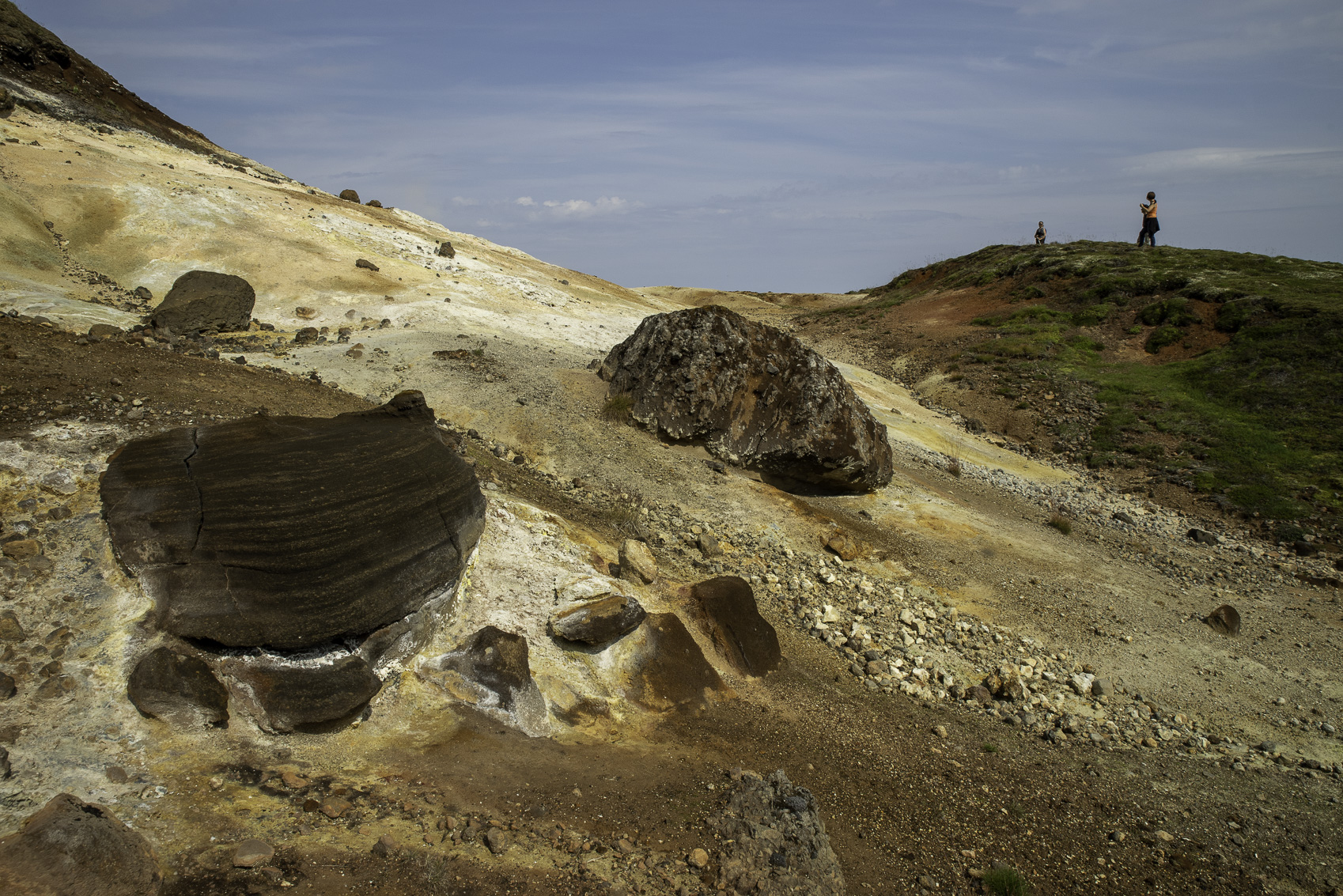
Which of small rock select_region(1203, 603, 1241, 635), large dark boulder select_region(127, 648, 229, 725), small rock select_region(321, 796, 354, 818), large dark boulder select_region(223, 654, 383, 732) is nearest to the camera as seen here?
small rock select_region(321, 796, 354, 818)

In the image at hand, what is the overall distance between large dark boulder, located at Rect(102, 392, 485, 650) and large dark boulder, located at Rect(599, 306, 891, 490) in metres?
7.08

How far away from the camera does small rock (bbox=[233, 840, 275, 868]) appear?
4.47 meters

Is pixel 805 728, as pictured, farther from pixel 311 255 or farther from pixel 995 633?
pixel 311 255

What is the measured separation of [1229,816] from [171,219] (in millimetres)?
25681

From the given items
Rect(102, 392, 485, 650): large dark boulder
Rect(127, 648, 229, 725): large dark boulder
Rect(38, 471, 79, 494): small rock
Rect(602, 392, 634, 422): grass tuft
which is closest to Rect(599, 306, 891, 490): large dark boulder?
Rect(602, 392, 634, 422): grass tuft

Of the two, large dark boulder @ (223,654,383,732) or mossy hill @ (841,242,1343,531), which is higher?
mossy hill @ (841,242,1343,531)

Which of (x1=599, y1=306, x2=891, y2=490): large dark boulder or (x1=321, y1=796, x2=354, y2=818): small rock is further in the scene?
(x1=599, y1=306, x2=891, y2=490): large dark boulder

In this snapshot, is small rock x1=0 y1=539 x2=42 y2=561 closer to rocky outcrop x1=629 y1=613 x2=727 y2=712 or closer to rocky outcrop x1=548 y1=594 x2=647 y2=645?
rocky outcrop x1=548 y1=594 x2=647 y2=645

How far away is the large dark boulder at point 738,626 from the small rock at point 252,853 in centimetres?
508

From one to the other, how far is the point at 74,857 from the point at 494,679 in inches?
133

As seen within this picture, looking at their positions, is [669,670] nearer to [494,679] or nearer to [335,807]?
[494,679]

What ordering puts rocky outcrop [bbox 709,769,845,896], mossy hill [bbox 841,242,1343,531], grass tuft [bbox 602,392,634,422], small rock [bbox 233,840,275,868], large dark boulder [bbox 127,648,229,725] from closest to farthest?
1. small rock [bbox 233,840,275,868]
2. large dark boulder [bbox 127,648,229,725]
3. rocky outcrop [bbox 709,769,845,896]
4. grass tuft [bbox 602,392,634,422]
5. mossy hill [bbox 841,242,1343,531]

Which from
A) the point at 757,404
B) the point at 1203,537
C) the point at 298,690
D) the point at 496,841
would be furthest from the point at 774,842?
the point at 1203,537

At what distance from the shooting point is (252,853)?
452 centimetres
